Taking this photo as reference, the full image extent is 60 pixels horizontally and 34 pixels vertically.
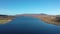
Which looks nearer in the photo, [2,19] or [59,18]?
[59,18]

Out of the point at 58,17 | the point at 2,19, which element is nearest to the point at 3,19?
the point at 2,19

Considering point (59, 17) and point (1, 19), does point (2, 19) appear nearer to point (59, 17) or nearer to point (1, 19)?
point (1, 19)

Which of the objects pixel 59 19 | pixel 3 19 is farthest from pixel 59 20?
pixel 3 19

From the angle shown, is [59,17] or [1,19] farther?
[1,19]

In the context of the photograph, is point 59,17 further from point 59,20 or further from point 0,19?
point 0,19

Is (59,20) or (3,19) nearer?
(59,20)

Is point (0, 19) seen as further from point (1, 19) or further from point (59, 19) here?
point (59, 19)
